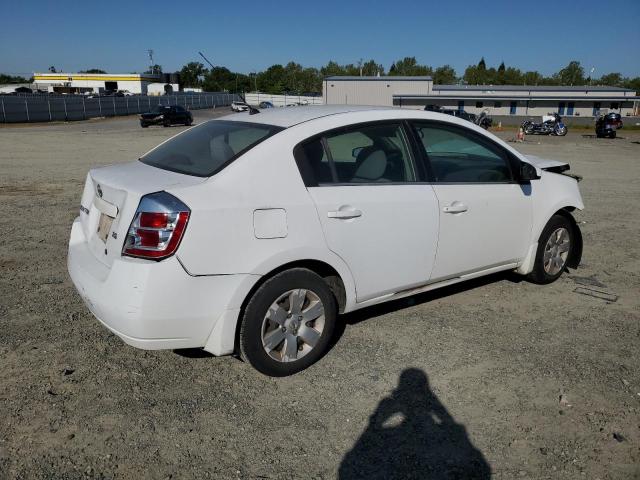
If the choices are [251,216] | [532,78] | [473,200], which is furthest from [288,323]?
[532,78]

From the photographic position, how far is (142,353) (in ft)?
12.5

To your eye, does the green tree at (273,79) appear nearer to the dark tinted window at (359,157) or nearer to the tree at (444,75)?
the tree at (444,75)

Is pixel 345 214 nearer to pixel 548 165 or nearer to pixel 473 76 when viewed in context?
pixel 548 165

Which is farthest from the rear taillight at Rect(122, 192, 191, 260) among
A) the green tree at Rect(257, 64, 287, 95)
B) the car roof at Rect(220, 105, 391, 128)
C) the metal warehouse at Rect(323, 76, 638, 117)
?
the green tree at Rect(257, 64, 287, 95)

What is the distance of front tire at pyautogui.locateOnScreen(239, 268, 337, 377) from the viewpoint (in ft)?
10.6

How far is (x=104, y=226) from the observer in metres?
3.32

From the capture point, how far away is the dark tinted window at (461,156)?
412 centimetres

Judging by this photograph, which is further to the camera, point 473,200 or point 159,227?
point 473,200

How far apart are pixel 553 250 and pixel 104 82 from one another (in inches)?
4514

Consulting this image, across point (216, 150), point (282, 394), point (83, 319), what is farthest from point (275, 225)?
point (83, 319)

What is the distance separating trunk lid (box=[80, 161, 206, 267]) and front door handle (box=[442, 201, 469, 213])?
183cm

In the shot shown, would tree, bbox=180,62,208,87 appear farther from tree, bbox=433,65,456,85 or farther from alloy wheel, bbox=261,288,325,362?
alloy wheel, bbox=261,288,325,362

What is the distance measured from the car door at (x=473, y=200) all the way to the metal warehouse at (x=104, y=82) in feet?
322

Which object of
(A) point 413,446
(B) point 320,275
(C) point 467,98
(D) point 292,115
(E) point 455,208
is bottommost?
(A) point 413,446
